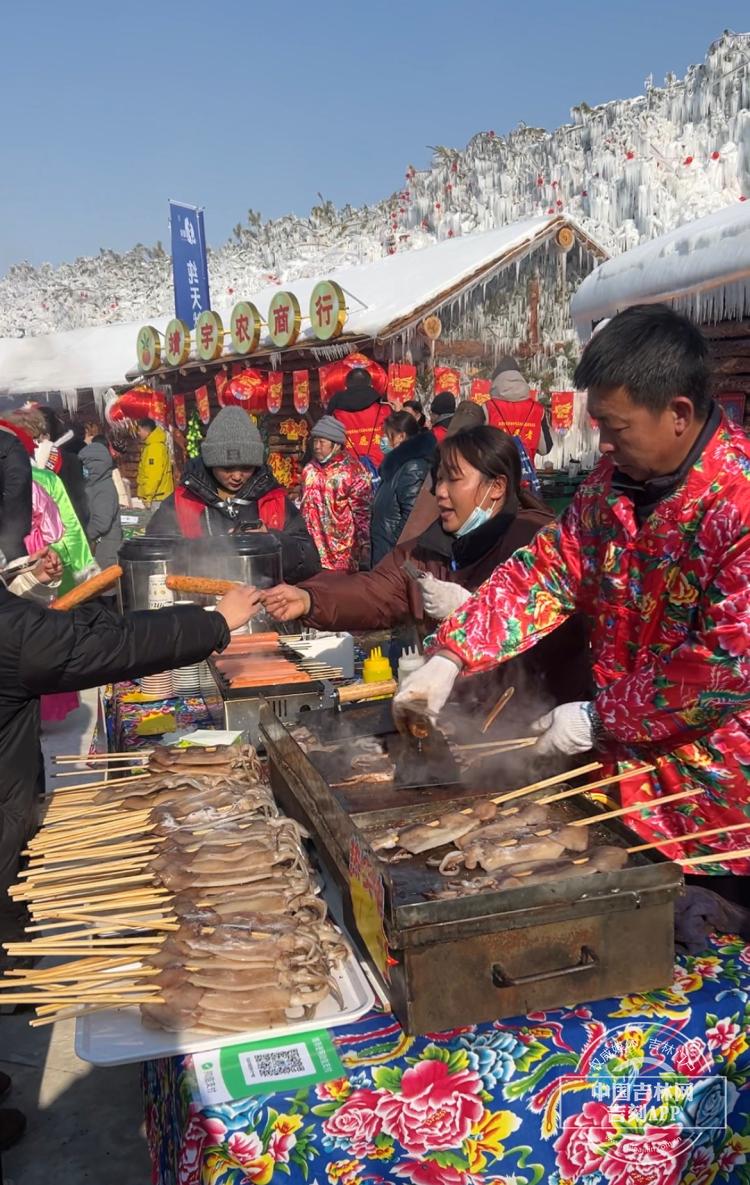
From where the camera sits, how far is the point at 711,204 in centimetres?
1241

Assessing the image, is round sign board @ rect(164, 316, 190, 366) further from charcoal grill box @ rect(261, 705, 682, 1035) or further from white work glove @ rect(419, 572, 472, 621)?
charcoal grill box @ rect(261, 705, 682, 1035)

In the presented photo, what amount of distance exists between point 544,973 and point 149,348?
21.1m

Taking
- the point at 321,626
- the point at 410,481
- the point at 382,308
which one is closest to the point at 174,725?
the point at 321,626

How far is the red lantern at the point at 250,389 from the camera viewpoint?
16797 millimetres

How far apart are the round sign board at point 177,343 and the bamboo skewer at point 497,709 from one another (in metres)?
17.2

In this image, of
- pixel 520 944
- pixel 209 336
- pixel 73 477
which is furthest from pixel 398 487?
pixel 209 336

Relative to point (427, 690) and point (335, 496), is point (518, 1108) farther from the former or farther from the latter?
point (335, 496)

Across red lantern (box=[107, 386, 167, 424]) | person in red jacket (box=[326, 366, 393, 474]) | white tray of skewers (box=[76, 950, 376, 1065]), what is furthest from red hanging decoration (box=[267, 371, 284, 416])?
white tray of skewers (box=[76, 950, 376, 1065])

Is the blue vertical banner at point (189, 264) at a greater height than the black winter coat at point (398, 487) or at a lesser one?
greater

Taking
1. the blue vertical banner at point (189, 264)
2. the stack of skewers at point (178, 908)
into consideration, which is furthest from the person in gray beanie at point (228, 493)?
the blue vertical banner at point (189, 264)

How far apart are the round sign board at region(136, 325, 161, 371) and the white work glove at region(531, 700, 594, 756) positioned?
65.1 ft

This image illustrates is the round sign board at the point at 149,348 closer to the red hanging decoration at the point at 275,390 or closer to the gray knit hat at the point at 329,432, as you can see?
the red hanging decoration at the point at 275,390

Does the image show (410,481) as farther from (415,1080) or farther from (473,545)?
(415,1080)

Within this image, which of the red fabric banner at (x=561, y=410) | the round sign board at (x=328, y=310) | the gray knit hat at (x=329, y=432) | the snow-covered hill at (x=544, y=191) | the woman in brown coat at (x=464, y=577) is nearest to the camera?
the woman in brown coat at (x=464, y=577)
